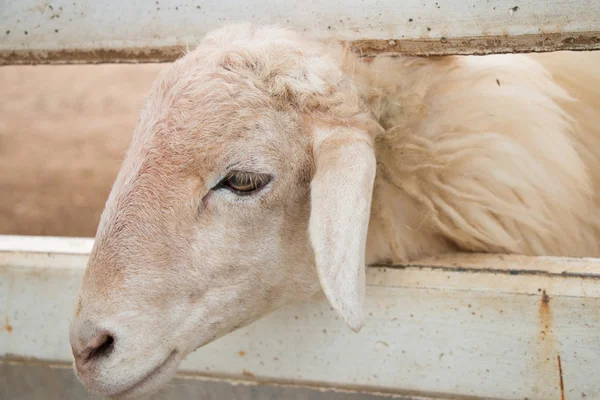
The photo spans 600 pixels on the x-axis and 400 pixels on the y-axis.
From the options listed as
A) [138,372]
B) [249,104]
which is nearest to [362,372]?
[138,372]

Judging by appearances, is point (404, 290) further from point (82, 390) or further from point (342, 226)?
point (82, 390)

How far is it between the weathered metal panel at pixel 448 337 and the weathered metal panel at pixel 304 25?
2.13 feet

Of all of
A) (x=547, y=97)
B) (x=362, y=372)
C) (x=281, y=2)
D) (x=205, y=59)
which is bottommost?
(x=362, y=372)

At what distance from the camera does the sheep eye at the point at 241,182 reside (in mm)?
1618

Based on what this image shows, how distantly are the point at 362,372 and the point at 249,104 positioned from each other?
35.5 inches

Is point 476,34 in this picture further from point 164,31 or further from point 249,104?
point 164,31

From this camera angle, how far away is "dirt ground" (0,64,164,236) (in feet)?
16.7

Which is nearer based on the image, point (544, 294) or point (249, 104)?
point (249, 104)

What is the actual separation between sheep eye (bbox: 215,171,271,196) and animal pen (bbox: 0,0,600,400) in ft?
1.71

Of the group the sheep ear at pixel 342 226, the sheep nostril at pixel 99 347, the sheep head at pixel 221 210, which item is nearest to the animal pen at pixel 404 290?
the sheep head at pixel 221 210

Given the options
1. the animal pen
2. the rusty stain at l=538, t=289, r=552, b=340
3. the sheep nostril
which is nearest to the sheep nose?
the sheep nostril

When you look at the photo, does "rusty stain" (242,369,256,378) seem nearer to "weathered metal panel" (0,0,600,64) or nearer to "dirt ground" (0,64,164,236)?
"weathered metal panel" (0,0,600,64)

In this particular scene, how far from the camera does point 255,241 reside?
1.67m

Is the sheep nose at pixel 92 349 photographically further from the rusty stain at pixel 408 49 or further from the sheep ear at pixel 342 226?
the rusty stain at pixel 408 49
